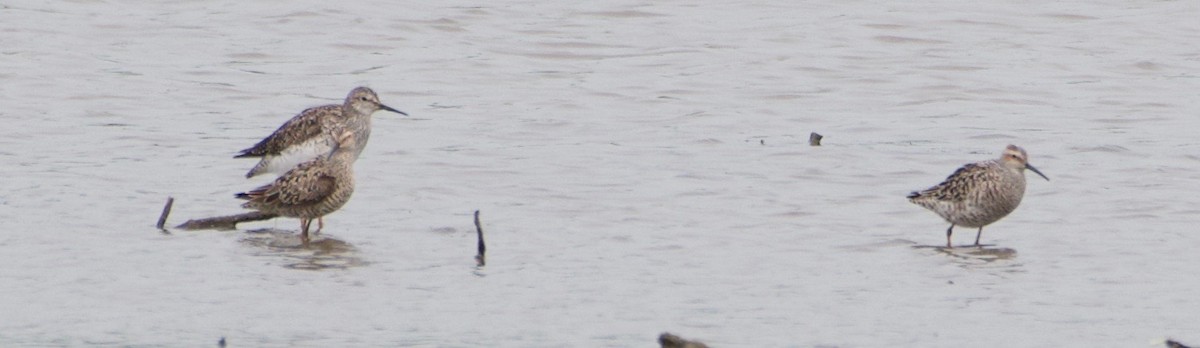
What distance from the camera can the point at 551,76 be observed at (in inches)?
923

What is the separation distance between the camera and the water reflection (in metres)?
12.4

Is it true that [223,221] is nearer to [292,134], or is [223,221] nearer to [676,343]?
[292,134]

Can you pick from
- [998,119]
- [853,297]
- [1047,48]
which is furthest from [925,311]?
[1047,48]

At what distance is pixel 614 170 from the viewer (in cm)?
1672

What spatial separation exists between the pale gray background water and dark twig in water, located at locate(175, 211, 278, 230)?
211mm

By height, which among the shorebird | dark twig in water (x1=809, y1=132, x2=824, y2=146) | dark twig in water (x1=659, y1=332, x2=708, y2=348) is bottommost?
dark twig in water (x1=809, y1=132, x2=824, y2=146)

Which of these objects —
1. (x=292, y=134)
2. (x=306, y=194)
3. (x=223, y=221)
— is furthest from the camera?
(x=292, y=134)

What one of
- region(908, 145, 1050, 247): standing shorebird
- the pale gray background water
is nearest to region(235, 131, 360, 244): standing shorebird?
the pale gray background water

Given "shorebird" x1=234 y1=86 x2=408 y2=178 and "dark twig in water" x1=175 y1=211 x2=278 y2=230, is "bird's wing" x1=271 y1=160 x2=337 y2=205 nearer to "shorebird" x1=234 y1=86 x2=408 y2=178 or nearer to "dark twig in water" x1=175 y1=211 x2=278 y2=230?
"dark twig in water" x1=175 y1=211 x2=278 y2=230

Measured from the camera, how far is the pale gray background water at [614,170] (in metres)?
10.7

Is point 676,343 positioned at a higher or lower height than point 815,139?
higher

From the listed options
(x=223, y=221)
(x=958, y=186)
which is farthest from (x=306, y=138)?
(x=958, y=186)

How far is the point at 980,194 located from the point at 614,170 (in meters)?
3.77

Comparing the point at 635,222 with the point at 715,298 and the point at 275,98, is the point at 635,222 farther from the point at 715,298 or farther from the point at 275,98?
the point at 275,98
